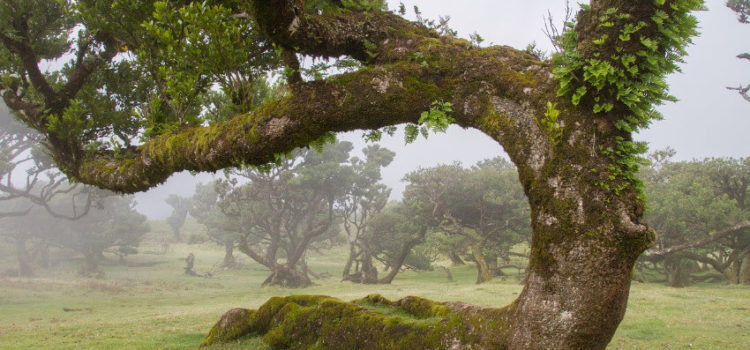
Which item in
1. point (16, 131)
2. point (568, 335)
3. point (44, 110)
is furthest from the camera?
point (16, 131)

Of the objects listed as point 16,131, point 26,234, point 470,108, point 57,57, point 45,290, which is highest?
point 16,131

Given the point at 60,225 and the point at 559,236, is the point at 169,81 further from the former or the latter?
the point at 60,225

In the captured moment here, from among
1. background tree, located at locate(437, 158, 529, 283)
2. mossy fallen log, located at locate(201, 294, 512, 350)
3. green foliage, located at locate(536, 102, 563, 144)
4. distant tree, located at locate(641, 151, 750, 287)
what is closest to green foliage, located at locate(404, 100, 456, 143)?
green foliage, located at locate(536, 102, 563, 144)

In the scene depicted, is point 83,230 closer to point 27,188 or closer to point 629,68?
point 27,188

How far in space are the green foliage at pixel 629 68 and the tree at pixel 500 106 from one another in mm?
19

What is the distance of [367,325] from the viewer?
7.48 meters

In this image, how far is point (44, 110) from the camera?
9.96 metres

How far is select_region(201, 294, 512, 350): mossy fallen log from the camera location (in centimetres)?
570

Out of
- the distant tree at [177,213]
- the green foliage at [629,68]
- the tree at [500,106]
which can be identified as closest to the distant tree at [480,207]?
the tree at [500,106]

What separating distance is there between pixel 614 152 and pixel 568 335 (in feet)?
7.33

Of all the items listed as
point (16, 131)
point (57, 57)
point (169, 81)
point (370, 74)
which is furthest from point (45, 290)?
point (370, 74)

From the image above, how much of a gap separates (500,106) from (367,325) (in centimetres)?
477

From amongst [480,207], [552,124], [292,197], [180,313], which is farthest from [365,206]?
[552,124]

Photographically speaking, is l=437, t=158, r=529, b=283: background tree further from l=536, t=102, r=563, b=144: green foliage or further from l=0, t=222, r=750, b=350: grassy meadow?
l=536, t=102, r=563, b=144: green foliage
